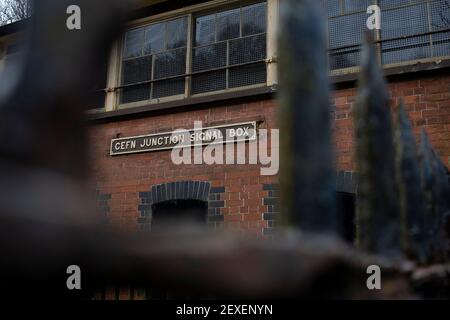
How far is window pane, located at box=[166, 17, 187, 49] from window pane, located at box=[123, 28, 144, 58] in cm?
58

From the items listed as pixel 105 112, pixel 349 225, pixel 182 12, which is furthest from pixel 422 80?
pixel 105 112

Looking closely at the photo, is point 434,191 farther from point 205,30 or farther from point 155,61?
point 155,61

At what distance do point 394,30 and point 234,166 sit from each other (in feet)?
8.83

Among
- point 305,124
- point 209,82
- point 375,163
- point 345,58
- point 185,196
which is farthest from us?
point 209,82

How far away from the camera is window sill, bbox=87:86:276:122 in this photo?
6414 mm

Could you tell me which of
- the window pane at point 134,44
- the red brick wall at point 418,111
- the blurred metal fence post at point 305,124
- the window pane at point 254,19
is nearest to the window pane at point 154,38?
the window pane at point 134,44

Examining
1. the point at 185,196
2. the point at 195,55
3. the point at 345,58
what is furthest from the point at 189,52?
the point at 345,58

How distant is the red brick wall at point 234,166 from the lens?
18.1 feet

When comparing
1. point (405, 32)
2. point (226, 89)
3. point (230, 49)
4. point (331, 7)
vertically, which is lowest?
point (226, 89)

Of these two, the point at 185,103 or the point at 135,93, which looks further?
the point at 135,93

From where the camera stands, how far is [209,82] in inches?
280

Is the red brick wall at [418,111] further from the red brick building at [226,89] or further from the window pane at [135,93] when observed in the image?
the window pane at [135,93]

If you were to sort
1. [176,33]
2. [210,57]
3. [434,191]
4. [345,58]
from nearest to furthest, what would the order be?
[434,191]
[345,58]
[210,57]
[176,33]
